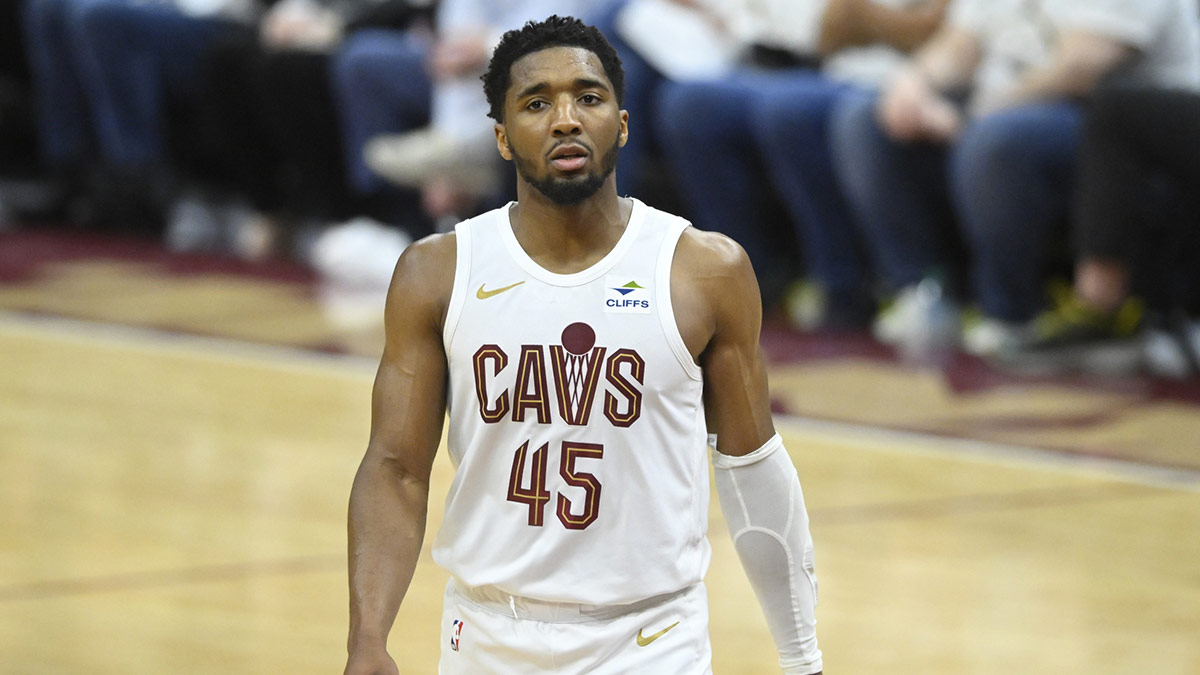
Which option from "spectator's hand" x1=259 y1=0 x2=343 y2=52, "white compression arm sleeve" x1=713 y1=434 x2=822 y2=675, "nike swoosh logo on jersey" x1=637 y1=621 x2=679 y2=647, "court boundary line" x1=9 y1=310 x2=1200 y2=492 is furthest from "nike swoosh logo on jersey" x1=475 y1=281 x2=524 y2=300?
"spectator's hand" x1=259 y1=0 x2=343 y2=52

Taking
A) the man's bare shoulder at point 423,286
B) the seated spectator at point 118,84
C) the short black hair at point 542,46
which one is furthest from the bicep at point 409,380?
the seated spectator at point 118,84

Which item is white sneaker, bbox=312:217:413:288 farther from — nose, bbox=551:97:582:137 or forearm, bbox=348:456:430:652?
nose, bbox=551:97:582:137

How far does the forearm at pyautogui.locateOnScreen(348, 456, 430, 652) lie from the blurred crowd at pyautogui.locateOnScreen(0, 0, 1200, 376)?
3.92 meters

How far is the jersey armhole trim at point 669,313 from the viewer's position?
209 cm

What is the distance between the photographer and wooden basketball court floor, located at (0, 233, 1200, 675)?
11.4 feet

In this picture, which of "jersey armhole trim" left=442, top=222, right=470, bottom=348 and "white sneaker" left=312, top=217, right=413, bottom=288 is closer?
"jersey armhole trim" left=442, top=222, right=470, bottom=348

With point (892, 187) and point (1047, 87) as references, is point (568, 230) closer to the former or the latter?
point (1047, 87)

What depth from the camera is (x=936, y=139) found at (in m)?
6.17

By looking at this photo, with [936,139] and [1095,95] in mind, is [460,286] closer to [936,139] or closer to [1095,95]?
[1095,95]

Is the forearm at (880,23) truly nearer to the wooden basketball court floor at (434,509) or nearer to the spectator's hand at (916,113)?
the spectator's hand at (916,113)

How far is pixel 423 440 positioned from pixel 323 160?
6613 mm

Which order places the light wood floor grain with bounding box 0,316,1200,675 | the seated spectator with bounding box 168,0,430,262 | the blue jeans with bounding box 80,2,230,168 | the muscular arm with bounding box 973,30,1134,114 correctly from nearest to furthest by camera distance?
the light wood floor grain with bounding box 0,316,1200,675
the muscular arm with bounding box 973,30,1134,114
the seated spectator with bounding box 168,0,430,262
the blue jeans with bounding box 80,2,230,168

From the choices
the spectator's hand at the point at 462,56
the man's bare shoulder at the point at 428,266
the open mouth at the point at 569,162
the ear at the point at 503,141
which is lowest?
the man's bare shoulder at the point at 428,266

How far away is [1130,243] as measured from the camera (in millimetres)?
5672
